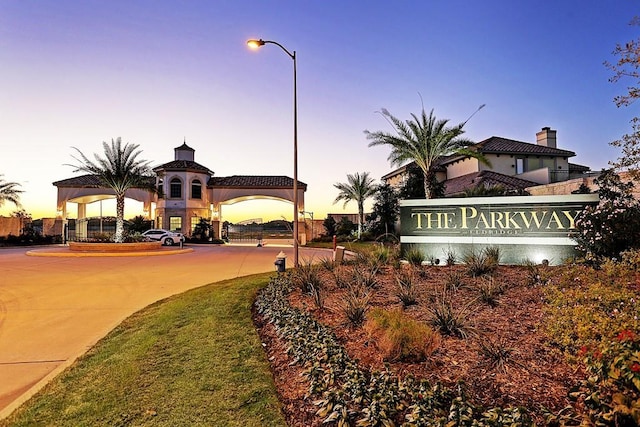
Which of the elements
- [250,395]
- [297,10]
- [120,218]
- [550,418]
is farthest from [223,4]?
[120,218]

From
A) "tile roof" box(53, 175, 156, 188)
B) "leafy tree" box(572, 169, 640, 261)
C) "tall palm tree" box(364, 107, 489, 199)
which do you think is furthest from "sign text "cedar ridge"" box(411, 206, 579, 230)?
"tile roof" box(53, 175, 156, 188)

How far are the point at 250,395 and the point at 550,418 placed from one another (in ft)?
8.59

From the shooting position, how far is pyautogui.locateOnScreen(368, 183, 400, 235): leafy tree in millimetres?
29659

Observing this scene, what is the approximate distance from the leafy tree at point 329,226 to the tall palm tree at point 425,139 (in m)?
17.1

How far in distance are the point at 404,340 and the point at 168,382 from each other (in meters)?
2.68

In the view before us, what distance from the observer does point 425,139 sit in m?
18.0

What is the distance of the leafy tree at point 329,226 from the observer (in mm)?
34750

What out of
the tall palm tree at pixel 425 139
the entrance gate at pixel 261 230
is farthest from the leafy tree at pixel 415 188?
the entrance gate at pixel 261 230

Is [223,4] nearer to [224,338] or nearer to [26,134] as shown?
[224,338]

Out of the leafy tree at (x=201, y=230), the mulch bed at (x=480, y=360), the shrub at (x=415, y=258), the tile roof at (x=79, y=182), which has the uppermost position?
the tile roof at (x=79, y=182)

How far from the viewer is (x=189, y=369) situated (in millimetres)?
4270

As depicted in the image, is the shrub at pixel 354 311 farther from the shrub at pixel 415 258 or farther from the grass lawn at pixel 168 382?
the shrub at pixel 415 258

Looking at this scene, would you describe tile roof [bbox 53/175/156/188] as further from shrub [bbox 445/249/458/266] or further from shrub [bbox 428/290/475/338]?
shrub [bbox 428/290/475/338]

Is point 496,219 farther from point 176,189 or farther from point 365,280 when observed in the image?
point 176,189
